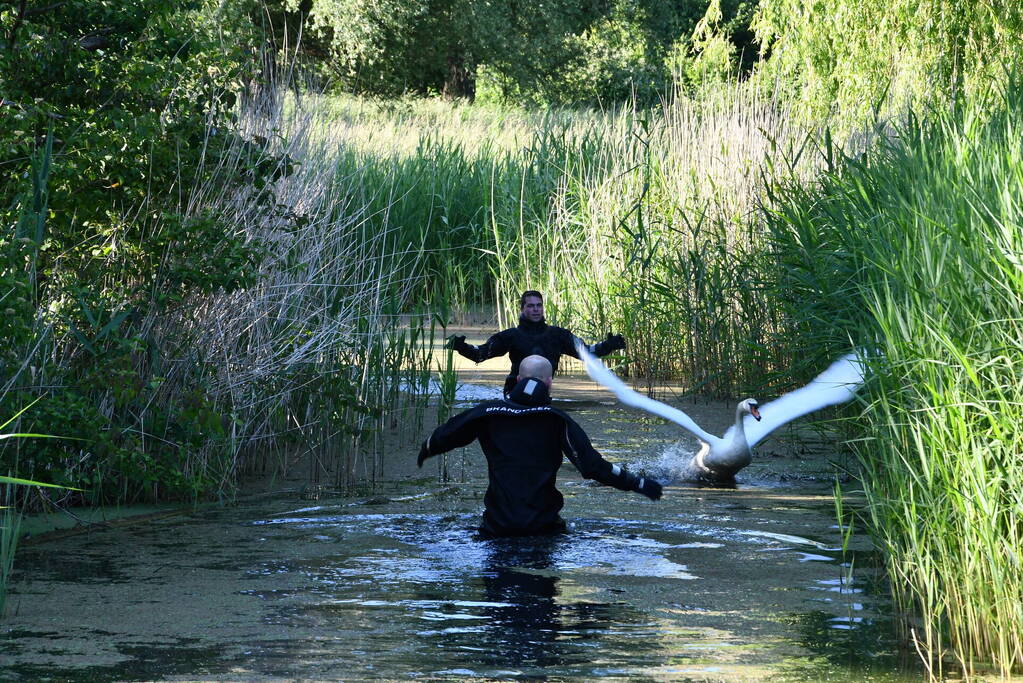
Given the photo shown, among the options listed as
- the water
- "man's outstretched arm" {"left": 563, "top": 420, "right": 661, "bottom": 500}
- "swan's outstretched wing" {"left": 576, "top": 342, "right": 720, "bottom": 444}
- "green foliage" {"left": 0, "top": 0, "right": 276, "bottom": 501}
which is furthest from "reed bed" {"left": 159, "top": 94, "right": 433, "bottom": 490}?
"man's outstretched arm" {"left": 563, "top": 420, "right": 661, "bottom": 500}

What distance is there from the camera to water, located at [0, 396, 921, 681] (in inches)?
204

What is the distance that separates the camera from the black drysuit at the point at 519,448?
7133 mm

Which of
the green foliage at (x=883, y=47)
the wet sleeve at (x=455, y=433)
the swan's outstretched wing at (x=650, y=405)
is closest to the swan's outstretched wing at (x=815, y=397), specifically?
the swan's outstretched wing at (x=650, y=405)

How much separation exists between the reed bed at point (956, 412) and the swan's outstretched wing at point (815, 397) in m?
0.26

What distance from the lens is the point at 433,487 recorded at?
877 centimetres

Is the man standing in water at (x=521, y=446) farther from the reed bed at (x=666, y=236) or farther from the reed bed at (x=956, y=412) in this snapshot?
Answer: the reed bed at (x=666, y=236)

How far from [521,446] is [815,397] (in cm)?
154

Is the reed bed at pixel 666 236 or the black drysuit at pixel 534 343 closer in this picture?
the black drysuit at pixel 534 343

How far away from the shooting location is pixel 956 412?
5379mm

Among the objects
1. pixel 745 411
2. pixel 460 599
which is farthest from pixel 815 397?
pixel 460 599

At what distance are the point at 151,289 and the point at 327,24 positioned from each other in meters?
27.0

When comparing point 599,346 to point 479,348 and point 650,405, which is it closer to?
point 479,348

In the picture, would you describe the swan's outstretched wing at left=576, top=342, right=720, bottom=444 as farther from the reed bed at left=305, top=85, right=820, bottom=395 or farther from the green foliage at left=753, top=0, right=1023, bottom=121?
the green foliage at left=753, top=0, right=1023, bottom=121

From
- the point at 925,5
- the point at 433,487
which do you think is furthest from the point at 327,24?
the point at 433,487
